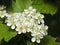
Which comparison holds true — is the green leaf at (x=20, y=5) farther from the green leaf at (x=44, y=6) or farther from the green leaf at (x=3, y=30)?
the green leaf at (x=3, y=30)

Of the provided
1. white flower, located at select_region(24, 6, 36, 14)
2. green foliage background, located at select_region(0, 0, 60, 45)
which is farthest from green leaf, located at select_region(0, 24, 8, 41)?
white flower, located at select_region(24, 6, 36, 14)

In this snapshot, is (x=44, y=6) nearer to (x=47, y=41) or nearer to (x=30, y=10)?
(x=30, y=10)

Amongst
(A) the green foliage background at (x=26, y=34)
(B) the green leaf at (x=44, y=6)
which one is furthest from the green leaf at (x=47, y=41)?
(B) the green leaf at (x=44, y=6)

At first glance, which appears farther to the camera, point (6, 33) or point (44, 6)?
point (44, 6)

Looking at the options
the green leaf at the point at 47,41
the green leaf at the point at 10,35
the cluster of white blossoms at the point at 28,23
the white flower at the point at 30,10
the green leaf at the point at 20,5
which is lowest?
the green leaf at the point at 47,41


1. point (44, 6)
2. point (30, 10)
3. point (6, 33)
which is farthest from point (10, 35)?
point (44, 6)

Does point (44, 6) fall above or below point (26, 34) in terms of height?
above

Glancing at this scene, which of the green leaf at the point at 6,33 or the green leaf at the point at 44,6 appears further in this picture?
the green leaf at the point at 44,6

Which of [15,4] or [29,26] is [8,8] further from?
[29,26]
